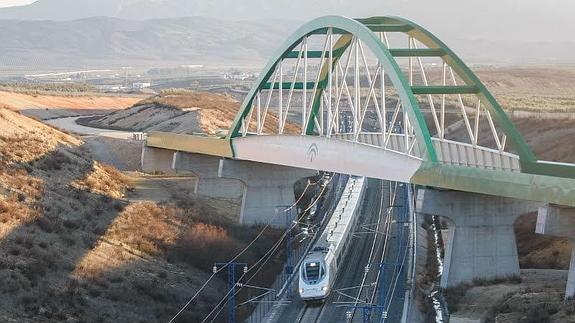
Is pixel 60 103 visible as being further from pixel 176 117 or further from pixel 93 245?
pixel 93 245

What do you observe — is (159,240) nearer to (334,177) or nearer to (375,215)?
(375,215)

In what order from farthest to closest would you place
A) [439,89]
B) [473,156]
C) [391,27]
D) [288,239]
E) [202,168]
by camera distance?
1. [202,168]
2. [288,239]
3. [391,27]
4. [473,156]
5. [439,89]


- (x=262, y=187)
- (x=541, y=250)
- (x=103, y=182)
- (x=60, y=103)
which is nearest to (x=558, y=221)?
(x=541, y=250)

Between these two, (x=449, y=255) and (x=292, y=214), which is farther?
(x=292, y=214)

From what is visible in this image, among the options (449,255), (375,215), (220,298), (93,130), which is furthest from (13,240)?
(93,130)

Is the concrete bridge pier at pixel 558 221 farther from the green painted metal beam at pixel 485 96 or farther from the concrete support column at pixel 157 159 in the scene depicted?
the concrete support column at pixel 157 159
